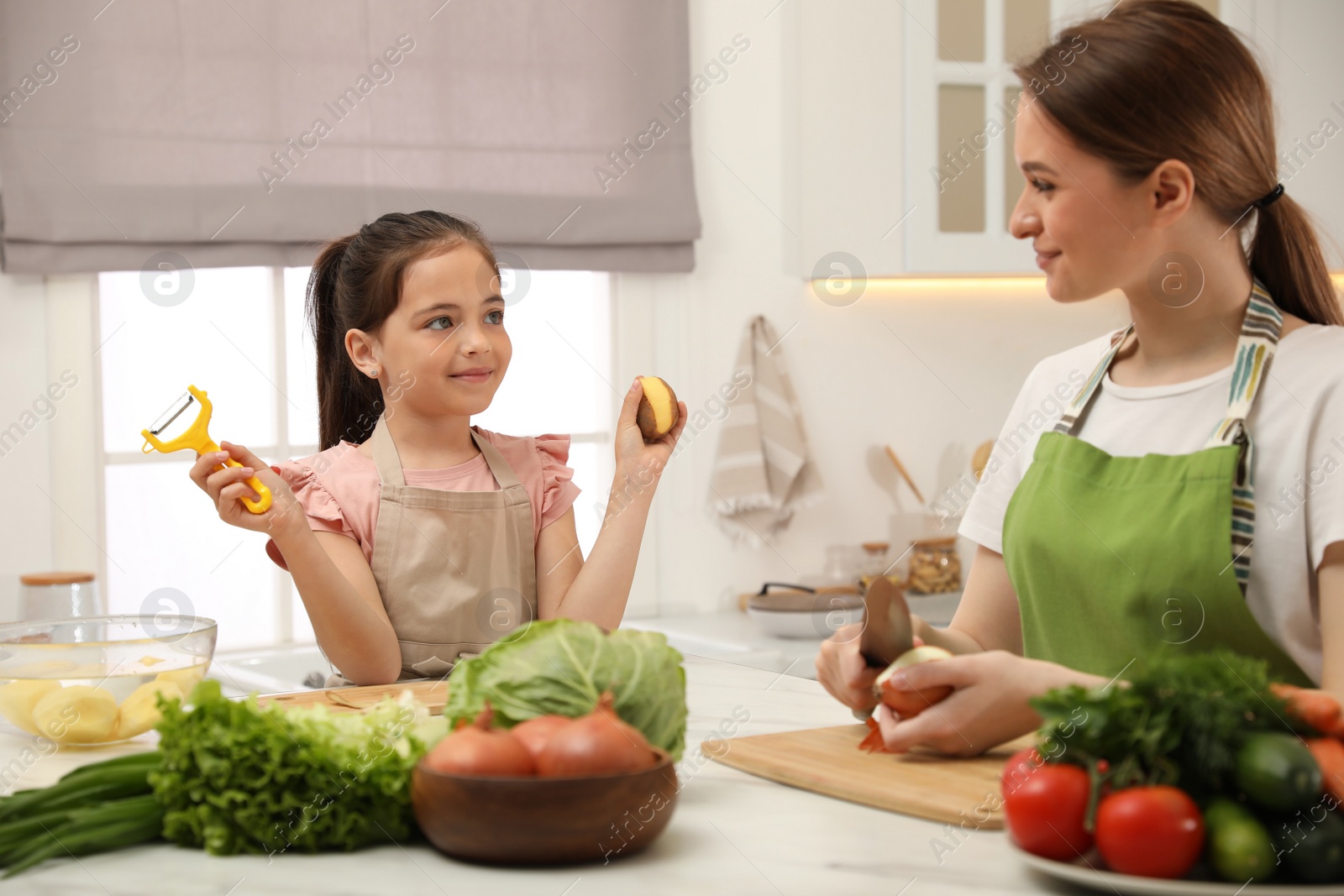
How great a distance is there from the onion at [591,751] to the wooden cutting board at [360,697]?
16.6 inches

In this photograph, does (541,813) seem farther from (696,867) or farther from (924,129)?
(924,129)

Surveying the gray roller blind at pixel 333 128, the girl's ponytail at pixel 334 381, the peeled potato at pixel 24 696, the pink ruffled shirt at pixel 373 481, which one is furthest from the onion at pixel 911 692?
the gray roller blind at pixel 333 128

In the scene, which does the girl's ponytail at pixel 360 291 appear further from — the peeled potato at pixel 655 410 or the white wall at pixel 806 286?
the white wall at pixel 806 286

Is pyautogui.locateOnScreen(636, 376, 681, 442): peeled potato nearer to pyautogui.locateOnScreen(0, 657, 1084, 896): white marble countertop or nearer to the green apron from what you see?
the green apron

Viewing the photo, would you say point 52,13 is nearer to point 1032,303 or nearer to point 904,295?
point 904,295

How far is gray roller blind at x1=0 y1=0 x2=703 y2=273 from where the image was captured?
2.28 m

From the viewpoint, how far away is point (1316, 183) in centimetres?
296

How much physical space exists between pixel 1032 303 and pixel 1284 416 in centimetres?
213

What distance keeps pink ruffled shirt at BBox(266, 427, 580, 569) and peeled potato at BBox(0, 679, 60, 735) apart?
47 cm

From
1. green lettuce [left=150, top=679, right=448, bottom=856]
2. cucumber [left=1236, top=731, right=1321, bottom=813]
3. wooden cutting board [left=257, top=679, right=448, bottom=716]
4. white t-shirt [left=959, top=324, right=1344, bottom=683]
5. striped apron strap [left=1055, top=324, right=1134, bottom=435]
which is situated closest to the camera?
cucumber [left=1236, top=731, right=1321, bottom=813]

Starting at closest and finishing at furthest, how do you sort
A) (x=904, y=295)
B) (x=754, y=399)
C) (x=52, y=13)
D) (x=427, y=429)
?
1. (x=427, y=429)
2. (x=52, y=13)
3. (x=754, y=399)
4. (x=904, y=295)

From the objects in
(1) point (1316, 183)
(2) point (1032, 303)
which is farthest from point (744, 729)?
(1) point (1316, 183)

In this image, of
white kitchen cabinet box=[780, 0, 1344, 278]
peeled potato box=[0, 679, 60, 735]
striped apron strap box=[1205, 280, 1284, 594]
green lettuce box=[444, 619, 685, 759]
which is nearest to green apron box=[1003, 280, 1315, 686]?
striped apron strap box=[1205, 280, 1284, 594]

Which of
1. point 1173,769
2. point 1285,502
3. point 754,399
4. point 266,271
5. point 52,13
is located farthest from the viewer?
point 754,399
